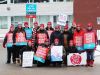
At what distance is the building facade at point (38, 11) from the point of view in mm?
60906

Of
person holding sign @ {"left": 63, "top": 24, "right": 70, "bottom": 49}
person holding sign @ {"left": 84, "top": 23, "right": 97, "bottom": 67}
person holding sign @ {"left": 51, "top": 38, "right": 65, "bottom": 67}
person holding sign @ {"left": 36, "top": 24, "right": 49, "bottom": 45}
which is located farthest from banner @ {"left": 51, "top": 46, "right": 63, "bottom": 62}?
person holding sign @ {"left": 84, "top": 23, "right": 97, "bottom": 67}

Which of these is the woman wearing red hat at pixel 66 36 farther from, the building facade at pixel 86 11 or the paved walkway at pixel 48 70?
the building facade at pixel 86 11

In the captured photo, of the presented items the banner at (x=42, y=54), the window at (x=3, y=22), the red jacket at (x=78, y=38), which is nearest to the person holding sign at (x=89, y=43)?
the red jacket at (x=78, y=38)

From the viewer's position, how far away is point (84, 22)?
50188mm

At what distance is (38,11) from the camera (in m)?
61.2

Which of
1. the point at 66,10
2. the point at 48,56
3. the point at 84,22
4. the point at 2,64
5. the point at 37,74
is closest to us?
the point at 37,74

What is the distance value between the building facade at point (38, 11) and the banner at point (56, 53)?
136 ft

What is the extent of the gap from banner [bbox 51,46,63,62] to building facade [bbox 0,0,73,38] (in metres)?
41.5

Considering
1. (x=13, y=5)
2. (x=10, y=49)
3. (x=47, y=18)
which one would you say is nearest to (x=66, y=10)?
(x=47, y=18)

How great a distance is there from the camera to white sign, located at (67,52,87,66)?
19.5m

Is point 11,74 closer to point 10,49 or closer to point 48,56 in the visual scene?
point 48,56

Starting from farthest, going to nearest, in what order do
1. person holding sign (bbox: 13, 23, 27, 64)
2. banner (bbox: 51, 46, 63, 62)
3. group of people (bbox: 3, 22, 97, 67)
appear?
person holding sign (bbox: 13, 23, 27, 64) → group of people (bbox: 3, 22, 97, 67) → banner (bbox: 51, 46, 63, 62)

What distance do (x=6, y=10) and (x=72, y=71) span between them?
45.3 m

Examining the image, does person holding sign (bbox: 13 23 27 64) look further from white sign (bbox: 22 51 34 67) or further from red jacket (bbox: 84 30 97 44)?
red jacket (bbox: 84 30 97 44)
